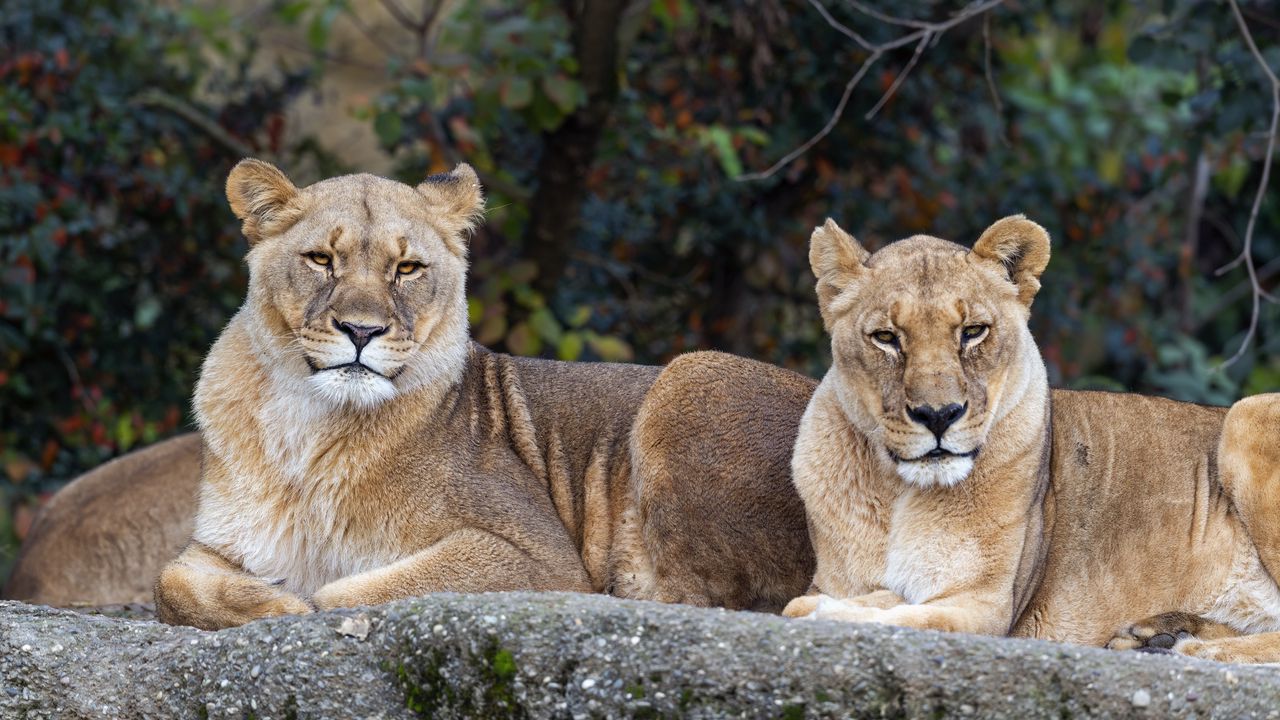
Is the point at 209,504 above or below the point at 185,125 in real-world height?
below

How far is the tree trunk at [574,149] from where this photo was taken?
8070 mm

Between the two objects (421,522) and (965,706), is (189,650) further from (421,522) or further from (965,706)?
(965,706)

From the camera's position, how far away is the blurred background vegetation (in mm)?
7980

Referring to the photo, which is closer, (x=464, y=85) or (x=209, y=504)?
(x=209, y=504)

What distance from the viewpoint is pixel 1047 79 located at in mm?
11141

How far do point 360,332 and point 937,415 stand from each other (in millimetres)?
1630

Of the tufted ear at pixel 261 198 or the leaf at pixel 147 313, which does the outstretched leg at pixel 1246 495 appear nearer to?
the tufted ear at pixel 261 198

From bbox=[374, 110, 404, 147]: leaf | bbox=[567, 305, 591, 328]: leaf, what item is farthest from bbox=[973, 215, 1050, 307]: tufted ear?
bbox=[374, 110, 404, 147]: leaf

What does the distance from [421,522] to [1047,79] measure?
7352mm

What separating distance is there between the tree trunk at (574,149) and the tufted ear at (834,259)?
3344 mm

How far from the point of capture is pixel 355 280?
4895 millimetres

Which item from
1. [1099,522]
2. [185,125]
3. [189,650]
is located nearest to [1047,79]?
[185,125]

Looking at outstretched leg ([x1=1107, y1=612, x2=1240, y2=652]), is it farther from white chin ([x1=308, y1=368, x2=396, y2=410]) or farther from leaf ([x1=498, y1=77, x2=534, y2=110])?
leaf ([x1=498, y1=77, x2=534, y2=110])

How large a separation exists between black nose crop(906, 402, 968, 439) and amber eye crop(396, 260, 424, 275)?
5.15 feet
